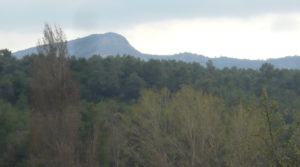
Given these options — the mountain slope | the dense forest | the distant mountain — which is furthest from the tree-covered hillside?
the distant mountain

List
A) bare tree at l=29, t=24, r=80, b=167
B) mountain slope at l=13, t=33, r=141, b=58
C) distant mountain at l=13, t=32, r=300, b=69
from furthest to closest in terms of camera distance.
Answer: distant mountain at l=13, t=32, r=300, b=69 → mountain slope at l=13, t=33, r=141, b=58 → bare tree at l=29, t=24, r=80, b=167

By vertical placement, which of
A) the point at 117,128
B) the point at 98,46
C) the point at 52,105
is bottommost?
the point at 117,128

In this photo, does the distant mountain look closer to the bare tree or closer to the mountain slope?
the mountain slope

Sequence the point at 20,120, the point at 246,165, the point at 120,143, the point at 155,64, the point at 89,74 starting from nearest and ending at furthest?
Result: the point at 246,165 < the point at 120,143 < the point at 20,120 < the point at 89,74 < the point at 155,64

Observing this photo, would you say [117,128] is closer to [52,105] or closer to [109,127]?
[109,127]

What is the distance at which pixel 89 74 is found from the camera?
3572cm

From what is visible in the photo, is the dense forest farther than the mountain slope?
Result: No

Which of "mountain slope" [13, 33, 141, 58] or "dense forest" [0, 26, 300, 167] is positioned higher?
"mountain slope" [13, 33, 141, 58]

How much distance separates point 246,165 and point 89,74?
90.6 ft

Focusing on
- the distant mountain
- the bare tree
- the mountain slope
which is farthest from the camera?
the distant mountain

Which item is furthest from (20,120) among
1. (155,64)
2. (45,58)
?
(155,64)

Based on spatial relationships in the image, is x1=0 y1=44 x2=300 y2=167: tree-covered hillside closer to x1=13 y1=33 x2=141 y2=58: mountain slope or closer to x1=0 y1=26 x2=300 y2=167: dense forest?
x1=0 y1=26 x2=300 y2=167: dense forest

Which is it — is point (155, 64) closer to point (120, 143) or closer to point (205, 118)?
point (120, 143)

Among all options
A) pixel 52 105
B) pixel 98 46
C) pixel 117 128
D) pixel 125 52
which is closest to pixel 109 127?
pixel 117 128
